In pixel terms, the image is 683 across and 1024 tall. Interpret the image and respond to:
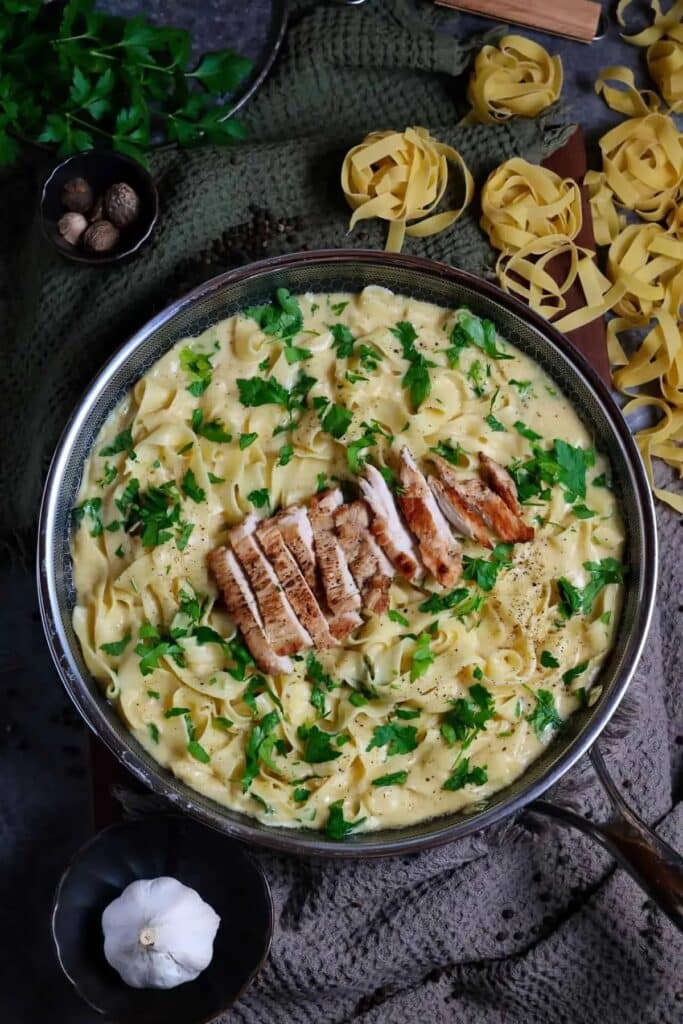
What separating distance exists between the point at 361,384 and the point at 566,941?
2.72 meters

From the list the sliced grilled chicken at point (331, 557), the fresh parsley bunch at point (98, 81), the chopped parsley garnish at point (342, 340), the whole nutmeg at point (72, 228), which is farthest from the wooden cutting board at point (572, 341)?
the whole nutmeg at point (72, 228)

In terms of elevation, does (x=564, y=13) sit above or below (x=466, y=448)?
above

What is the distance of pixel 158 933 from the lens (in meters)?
4.20

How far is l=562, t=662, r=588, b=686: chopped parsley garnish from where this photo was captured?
4469 mm

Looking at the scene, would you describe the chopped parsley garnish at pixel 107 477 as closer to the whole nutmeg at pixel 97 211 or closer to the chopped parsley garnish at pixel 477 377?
the whole nutmeg at pixel 97 211

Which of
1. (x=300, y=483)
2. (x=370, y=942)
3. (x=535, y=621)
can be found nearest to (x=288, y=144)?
(x=300, y=483)

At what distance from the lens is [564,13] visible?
5.53 metres

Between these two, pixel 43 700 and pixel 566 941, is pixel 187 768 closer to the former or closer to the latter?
pixel 43 700

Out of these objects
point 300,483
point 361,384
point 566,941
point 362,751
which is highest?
point 361,384

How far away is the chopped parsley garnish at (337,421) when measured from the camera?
4.35m

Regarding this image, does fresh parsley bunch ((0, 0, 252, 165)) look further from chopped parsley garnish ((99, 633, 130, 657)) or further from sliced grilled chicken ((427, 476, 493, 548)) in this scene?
chopped parsley garnish ((99, 633, 130, 657))

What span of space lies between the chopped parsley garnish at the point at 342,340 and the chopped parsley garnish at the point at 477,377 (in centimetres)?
51

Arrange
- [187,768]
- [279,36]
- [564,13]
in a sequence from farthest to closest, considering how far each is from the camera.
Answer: [564,13]
[279,36]
[187,768]

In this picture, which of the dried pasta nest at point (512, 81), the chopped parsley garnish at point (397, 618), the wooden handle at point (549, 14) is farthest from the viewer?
the wooden handle at point (549, 14)
